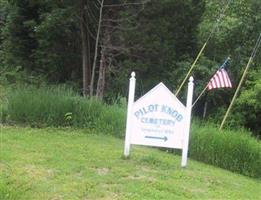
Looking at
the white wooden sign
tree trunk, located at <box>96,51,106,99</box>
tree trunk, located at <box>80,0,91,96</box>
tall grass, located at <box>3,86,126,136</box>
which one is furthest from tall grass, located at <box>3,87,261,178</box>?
tree trunk, located at <box>80,0,91,96</box>

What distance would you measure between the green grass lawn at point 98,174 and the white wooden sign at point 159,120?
0.37 m

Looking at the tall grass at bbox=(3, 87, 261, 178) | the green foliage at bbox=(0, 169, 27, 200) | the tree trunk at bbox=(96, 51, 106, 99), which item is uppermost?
the tree trunk at bbox=(96, 51, 106, 99)

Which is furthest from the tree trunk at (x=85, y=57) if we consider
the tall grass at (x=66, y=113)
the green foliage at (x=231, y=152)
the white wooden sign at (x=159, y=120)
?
the white wooden sign at (x=159, y=120)

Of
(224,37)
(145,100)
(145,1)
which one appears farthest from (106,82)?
(145,100)

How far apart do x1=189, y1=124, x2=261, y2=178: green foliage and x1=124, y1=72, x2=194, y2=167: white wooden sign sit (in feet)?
5.36

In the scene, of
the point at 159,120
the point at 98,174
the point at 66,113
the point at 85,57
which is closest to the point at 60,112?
the point at 66,113

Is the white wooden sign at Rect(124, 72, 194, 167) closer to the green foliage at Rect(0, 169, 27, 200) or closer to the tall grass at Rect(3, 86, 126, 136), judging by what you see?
the green foliage at Rect(0, 169, 27, 200)

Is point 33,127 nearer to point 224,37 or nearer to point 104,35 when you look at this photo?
point 104,35

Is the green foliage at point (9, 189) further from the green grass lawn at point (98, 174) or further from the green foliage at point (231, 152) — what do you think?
the green foliage at point (231, 152)

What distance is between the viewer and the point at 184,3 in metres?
16.4

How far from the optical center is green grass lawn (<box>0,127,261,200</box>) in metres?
7.07

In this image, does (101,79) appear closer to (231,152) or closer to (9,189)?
(231,152)

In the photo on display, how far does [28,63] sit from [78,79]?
2.22m

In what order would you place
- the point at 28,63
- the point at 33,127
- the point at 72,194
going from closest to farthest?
1. the point at 72,194
2. the point at 33,127
3. the point at 28,63
